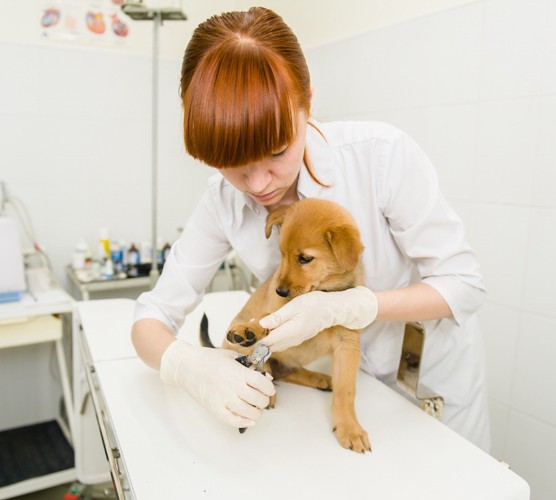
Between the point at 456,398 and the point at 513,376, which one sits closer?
the point at 456,398

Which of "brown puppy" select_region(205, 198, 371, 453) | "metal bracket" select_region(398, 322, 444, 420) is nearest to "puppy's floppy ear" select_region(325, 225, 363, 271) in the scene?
"brown puppy" select_region(205, 198, 371, 453)

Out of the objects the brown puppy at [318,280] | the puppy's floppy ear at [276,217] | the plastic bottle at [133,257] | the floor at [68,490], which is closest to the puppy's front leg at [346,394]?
the brown puppy at [318,280]

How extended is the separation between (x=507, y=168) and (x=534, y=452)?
0.93 meters

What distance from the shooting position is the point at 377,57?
1.95 meters

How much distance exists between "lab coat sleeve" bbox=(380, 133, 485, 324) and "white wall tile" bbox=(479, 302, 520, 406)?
0.71 meters

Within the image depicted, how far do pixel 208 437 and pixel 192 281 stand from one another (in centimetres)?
41

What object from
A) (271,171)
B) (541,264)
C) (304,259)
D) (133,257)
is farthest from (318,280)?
(133,257)

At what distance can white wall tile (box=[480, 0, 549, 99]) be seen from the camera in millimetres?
1385

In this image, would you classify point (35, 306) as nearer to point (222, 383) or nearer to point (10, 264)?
point (10, 264)

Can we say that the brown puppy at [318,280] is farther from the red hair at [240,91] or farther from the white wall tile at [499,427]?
the white wall tile at [499,427]

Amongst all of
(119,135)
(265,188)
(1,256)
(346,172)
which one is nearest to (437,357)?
(346,172)

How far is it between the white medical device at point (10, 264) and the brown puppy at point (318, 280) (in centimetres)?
131

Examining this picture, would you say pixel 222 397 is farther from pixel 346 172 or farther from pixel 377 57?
pixel 377 57

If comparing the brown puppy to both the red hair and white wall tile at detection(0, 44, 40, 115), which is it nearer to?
the red hair
